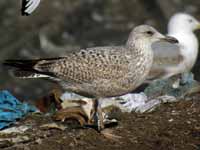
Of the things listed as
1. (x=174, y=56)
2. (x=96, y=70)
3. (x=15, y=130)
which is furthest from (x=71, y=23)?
(x=96, y=70)

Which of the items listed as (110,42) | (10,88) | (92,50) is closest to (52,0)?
(110,42)

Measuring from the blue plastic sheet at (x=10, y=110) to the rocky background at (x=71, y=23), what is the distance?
5.72m

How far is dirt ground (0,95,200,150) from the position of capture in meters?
5.61

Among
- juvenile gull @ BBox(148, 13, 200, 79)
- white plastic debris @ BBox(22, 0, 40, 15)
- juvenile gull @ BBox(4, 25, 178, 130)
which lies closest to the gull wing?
juvenile gull @ BBox(4, 25, 178, 130)

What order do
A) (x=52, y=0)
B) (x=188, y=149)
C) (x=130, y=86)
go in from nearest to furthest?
(x=188, y=149)
(x=130, y=86)
(x=52, y=0)

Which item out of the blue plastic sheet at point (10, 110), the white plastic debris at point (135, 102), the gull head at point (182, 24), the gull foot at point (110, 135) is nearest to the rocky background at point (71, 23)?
the gull head at point (182, 24)

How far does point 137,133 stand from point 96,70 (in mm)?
577

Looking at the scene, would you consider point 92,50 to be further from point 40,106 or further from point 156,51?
point 156,51

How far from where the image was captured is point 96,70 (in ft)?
19.4

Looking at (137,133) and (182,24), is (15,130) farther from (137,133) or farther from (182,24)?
(182,24)

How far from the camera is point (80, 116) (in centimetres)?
622

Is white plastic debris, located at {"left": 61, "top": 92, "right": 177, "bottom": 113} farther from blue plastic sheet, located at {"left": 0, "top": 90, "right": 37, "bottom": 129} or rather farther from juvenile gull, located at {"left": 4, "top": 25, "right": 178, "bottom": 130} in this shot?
juvenile gull, located at {"left": 4, "top": 25, "right": 178, "bottom": 130}

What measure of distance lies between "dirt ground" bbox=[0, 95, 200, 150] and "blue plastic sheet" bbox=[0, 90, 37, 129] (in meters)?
0.09

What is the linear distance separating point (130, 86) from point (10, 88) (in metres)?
6.51
